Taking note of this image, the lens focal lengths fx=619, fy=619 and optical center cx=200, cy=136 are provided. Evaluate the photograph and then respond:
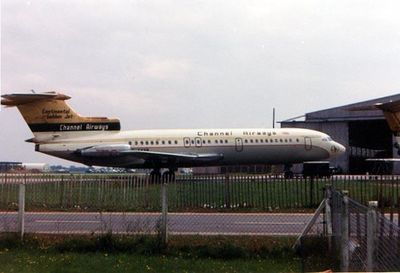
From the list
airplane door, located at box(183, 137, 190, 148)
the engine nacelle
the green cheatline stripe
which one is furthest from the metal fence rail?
airplane door, located at box(183, 137, 190, 148)

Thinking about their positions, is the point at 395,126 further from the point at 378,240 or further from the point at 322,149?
the point at 378,240

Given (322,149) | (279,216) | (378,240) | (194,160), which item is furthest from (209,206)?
(322,149)

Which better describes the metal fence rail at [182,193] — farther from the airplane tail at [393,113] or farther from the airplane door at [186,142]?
the airplane door at [186,142]

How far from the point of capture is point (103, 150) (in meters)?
36.7

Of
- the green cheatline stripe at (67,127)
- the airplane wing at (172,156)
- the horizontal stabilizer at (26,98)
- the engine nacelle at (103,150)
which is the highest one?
the horizontal stabilizer at (26,98)

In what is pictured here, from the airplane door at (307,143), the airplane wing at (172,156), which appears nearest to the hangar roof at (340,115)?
the airplane door at (307,143)

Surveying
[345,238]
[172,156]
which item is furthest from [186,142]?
[345,238]

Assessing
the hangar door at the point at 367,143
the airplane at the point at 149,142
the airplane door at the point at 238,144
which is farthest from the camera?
the hangar door at the point at 367,143

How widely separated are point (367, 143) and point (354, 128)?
6.51 metres

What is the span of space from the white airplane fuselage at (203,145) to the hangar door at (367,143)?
1604 cm

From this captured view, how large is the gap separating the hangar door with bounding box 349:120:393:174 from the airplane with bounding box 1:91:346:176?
1663 cm

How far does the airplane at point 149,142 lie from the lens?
37281 mm

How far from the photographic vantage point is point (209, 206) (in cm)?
1862

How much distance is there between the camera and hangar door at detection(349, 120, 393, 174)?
56.7 meters
